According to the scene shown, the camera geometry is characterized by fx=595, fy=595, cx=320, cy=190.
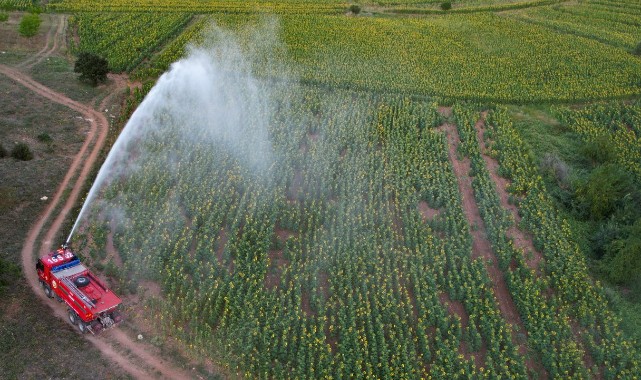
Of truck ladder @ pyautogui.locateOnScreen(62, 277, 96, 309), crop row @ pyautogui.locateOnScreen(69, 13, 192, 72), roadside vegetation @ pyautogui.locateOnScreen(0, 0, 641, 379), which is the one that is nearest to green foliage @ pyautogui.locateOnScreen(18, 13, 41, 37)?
roadside vegetation @ pyautogui.locateOnScreen(0, 0, 641, 379)

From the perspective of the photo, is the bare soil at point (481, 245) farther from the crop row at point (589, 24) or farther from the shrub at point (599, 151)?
the crop row at point (589, 24)

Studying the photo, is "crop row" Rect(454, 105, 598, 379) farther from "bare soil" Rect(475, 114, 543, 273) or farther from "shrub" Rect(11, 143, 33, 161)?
"shrub" Rect(11, 143, 33, 161)

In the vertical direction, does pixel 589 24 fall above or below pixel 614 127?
above

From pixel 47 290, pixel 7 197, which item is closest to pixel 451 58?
pixel 7 197

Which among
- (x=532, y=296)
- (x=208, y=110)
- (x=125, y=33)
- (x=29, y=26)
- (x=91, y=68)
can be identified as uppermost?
(x=29, y=26)

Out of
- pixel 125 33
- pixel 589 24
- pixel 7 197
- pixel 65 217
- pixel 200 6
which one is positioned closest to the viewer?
pixel 65 217

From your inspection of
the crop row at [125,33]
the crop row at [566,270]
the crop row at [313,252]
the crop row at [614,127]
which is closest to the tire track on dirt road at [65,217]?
the crop row at [313,252]

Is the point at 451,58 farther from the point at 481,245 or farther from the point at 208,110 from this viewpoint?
the point at 481,245

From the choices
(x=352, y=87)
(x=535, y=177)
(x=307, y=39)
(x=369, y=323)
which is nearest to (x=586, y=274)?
(x=535, y=177)

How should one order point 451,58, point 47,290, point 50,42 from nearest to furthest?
point 47,290, point 50,42, point 451,58
